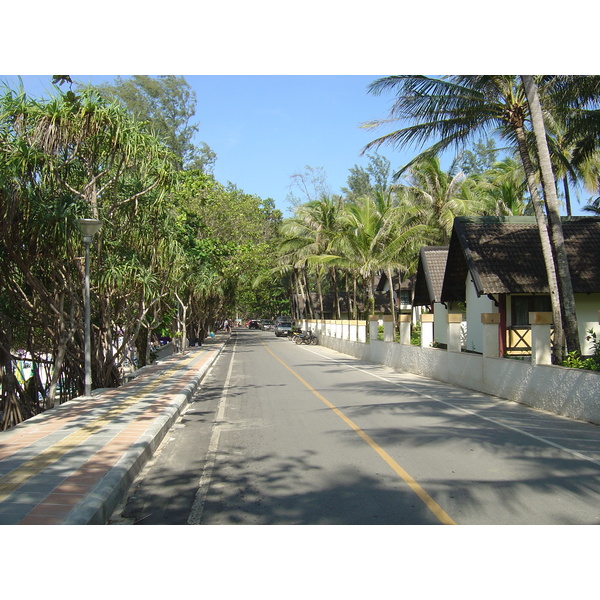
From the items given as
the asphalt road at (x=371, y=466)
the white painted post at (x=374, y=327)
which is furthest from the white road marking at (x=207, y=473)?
the white painted post at (x=374, y=327)

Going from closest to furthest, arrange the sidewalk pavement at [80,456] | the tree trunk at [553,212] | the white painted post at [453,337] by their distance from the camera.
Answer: the sidewalk pavement at [80,456], the tree trunk at [553,212], the white painted post at [453,337]

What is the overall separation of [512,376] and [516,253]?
9.21m

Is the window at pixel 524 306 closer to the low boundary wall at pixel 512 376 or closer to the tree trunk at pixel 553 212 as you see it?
the low boundary wall at pixel 512 376

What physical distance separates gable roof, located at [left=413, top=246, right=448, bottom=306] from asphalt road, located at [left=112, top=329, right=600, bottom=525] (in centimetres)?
1459

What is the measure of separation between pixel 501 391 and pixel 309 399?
4284 millimetres

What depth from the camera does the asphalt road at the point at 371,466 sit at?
5.61 meters

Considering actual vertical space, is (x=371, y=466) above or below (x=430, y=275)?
below

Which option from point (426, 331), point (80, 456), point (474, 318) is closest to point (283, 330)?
point (474, 318)

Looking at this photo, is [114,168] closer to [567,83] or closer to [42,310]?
[42,310]

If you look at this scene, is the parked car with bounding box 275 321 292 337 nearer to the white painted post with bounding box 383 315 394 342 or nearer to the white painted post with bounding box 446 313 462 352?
the white painted post with bounding box 383 315 394 342

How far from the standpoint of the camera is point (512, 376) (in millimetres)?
13172

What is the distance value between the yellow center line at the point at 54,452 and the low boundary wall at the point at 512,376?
7927 millimetres

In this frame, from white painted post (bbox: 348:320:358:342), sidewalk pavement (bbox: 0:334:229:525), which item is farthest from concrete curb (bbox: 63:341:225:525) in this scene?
white painted post (bbox: 348:320:358:342)

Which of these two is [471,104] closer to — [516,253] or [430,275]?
[516,253]
